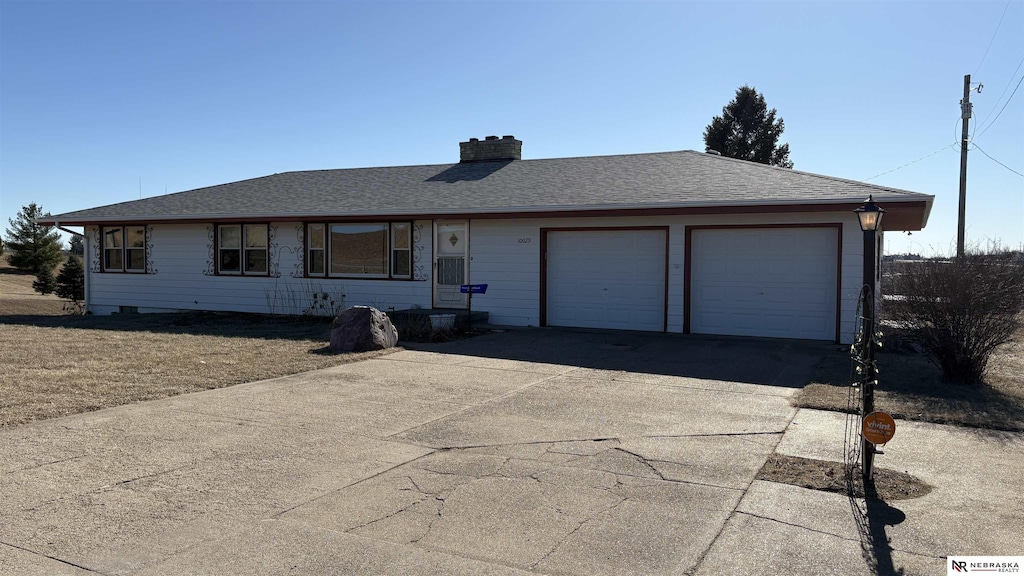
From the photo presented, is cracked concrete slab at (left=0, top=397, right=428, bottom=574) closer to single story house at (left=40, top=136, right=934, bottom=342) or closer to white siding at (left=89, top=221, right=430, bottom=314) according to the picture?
single story house at (left=40, top=136, right=934, bottom=342)

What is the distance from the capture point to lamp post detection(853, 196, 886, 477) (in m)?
5.39

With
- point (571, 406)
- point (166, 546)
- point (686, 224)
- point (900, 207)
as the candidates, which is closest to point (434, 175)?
point (686, 224)

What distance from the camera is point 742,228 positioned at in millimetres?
13875

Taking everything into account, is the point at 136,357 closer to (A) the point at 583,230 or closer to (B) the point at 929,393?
(A) the point at 583,230

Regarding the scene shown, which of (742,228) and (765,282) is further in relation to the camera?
(742,228)

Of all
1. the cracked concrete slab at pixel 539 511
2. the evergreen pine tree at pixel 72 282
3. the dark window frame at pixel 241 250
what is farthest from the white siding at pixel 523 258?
the evergreen pine tree at pixel 72 282

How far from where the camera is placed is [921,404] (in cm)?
809

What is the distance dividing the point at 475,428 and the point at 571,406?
1415 millimetres

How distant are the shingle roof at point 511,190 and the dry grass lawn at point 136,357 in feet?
9.80

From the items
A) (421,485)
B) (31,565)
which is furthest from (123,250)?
(31,565)

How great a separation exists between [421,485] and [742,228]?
10233 millimetres

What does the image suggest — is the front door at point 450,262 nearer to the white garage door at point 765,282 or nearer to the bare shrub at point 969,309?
the white garage door at point 765,282

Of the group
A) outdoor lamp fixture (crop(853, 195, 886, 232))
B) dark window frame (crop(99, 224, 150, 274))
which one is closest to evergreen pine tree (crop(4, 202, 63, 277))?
dark window frame (crop(99, 224, 150, 274))

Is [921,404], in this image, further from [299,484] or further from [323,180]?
[323,180]
